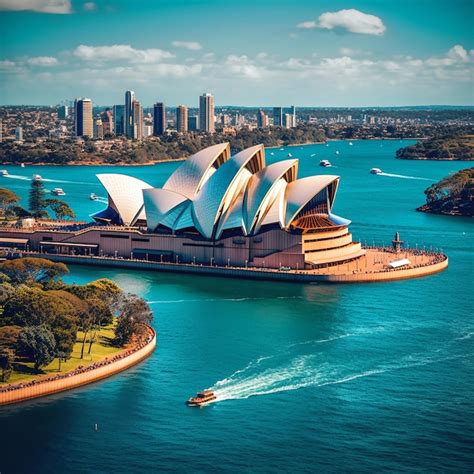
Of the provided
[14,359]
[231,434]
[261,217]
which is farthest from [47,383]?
[261,217]

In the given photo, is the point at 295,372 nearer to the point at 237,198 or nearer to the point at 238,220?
the point at 238,220

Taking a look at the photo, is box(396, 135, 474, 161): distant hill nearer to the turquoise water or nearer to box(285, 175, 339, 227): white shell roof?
box(285, 175, 339, 227): white shell roof

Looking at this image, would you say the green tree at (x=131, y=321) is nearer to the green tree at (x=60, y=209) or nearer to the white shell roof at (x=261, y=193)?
the white shell roof at (x=261, y=193)

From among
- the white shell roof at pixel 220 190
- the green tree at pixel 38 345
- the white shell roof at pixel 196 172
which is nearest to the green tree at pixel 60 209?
the white shell roof at pixel 196 172

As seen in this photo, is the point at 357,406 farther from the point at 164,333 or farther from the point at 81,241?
the point at 81,241

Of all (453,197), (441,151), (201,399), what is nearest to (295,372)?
(201,399)

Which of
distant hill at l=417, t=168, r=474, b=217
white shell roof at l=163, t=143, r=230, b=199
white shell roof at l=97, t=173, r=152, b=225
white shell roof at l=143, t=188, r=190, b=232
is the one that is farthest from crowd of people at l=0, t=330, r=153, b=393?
distant hill at l=417, t=168, r=474, b=217
